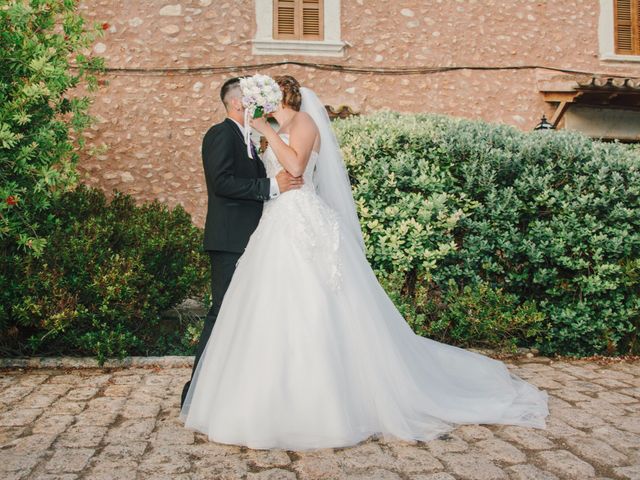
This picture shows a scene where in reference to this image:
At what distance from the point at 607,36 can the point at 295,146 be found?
8344 mm

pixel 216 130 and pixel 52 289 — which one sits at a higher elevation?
pixel 216 130

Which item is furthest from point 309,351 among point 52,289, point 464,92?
point 464,92

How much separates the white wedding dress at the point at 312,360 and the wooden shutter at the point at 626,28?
826cm

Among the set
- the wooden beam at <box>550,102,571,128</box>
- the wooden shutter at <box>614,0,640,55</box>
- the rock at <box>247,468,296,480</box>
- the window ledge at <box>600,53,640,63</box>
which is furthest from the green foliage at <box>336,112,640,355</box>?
the wooden shutter at <box>614,0,640,55</box>

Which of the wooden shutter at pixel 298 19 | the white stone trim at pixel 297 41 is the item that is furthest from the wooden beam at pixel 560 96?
the wooden shutter at pixel 298 19

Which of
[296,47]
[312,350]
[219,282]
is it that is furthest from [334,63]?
[312,350]

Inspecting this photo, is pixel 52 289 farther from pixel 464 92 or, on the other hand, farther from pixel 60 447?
pixel 464 92

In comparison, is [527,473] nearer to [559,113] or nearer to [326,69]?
[326,69]

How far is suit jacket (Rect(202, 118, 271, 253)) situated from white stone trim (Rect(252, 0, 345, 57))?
226 inches

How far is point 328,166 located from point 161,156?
5582 millimetres

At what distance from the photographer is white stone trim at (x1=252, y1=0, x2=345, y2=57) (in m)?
9.05

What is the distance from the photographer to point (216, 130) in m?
3.67

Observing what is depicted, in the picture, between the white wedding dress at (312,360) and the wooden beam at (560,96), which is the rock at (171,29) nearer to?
the wooden beam at (560,96)

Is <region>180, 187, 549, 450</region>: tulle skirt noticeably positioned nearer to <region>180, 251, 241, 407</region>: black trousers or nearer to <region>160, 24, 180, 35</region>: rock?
<region>180, 251, 241, 407</region>: black trousers
